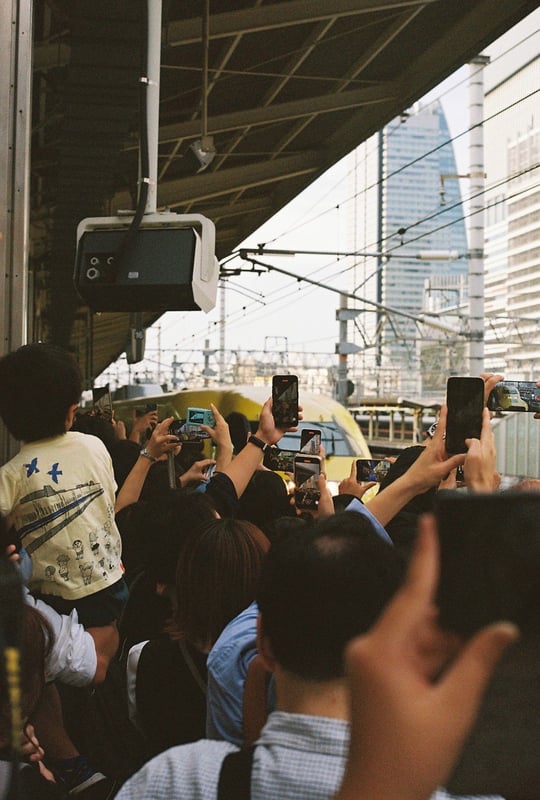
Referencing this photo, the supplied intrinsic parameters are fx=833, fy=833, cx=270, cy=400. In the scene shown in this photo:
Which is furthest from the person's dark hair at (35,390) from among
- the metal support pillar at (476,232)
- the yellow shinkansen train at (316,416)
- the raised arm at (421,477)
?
the metal support pillar at (476,232)

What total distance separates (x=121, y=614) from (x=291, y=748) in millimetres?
1675

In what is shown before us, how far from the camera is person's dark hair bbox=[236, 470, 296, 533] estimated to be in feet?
11.1

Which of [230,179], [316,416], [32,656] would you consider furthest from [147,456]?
[230,179]

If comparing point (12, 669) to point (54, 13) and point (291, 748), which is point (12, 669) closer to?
point (291, 748)

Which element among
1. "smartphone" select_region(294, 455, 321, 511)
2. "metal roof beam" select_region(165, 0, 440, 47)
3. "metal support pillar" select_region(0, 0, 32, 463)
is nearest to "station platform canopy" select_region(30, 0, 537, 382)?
"metal roof beam" select_region(165, 0, 440, 47)

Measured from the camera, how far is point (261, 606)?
107cm

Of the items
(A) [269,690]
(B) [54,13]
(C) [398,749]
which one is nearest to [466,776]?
(C) [398,749]

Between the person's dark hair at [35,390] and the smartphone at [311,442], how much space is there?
3.40ft

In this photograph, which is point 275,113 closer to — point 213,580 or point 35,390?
point 35,390

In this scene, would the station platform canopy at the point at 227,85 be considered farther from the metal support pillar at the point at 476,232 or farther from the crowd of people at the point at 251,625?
the metal support pillar at the point at 476,232

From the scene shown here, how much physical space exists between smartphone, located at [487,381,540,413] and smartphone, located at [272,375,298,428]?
0.71 metres

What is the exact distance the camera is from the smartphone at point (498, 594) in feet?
1.91

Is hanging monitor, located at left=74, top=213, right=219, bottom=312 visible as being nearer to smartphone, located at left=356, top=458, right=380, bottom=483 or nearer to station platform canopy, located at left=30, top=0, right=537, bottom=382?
station platform canopy, located at left=30, top=0, right=537, bottom=382

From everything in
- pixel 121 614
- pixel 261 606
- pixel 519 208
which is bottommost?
pixel 121 614
